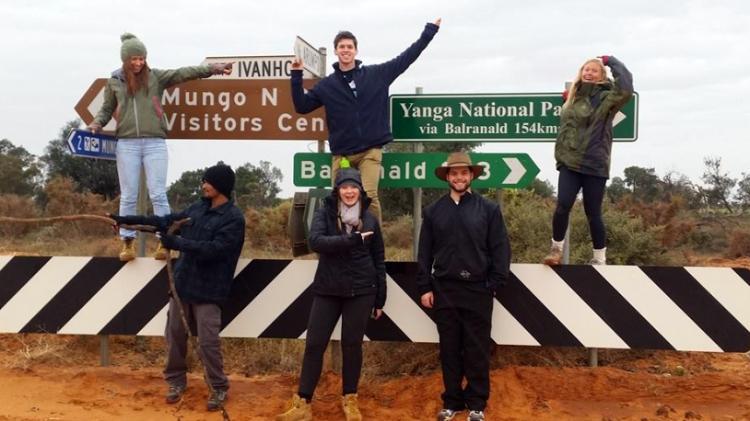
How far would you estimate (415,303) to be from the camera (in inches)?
261

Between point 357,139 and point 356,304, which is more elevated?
point 357,139

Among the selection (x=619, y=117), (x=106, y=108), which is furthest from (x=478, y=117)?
(x=106, y=108)

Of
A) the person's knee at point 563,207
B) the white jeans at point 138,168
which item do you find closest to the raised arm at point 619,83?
the person's knee at point 563,207

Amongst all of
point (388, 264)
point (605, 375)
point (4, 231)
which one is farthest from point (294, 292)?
point (4, 231)

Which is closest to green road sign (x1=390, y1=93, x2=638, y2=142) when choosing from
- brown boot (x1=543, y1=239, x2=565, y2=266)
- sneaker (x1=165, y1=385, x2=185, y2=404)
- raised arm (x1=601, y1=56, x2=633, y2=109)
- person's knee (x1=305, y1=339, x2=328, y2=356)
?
raised arm (x1=601, y1=56, x2=633, y2=109)

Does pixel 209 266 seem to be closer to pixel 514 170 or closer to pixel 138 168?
pixel 138 168

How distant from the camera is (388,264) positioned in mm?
6676

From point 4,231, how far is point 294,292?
748 inches

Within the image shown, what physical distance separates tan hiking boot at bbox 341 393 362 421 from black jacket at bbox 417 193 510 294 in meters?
0.93

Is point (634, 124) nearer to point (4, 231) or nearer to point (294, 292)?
point (294, 292)

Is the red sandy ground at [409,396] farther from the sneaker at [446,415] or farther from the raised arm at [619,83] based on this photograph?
the raised arm at [619,83]

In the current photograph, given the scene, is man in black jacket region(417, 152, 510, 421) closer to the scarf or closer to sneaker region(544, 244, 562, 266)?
the scarf

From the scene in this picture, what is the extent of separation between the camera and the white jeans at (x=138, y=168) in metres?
7.14

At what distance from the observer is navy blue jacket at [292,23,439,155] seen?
6.66 metres
